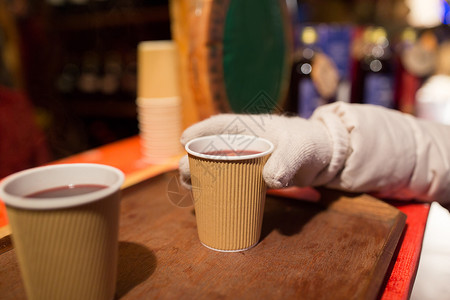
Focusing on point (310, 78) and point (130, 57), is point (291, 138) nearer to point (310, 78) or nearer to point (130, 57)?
point (310, 78)

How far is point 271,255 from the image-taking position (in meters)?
0.62

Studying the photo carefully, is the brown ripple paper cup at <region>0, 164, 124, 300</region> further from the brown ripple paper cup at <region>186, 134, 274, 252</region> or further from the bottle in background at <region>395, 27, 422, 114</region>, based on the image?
the bottle in background at <region>395, 27, 422, 114</region>

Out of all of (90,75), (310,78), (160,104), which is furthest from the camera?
(90,75)

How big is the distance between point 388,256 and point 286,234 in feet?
0.59

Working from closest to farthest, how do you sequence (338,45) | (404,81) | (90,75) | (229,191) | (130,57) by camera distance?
(229,191) < (338,45) < (404,81) < (130,57) < (90,75)

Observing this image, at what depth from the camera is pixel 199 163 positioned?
594mm

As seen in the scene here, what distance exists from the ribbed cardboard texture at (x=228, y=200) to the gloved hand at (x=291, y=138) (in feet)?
0.21

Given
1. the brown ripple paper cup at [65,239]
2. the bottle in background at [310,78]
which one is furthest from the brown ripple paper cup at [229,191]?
the bottle in background at [310,78]

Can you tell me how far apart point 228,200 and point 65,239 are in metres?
0.26

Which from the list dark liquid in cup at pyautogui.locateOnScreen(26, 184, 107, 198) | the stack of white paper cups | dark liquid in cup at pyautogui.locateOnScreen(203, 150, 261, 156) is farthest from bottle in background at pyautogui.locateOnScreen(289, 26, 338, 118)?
dark liquid in cup at pyautogui.locateOnScreen(26, 184, 107, 198)

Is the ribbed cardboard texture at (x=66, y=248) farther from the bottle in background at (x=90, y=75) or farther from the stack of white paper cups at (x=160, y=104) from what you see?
the bottle in background at (x=90, y=75)

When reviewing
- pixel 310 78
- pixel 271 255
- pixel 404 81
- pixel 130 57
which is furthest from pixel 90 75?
pixel 271 255

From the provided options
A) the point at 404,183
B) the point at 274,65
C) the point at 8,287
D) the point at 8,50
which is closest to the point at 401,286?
the point at 404,183

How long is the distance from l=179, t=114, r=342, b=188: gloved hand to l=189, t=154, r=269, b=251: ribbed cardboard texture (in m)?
0.06
